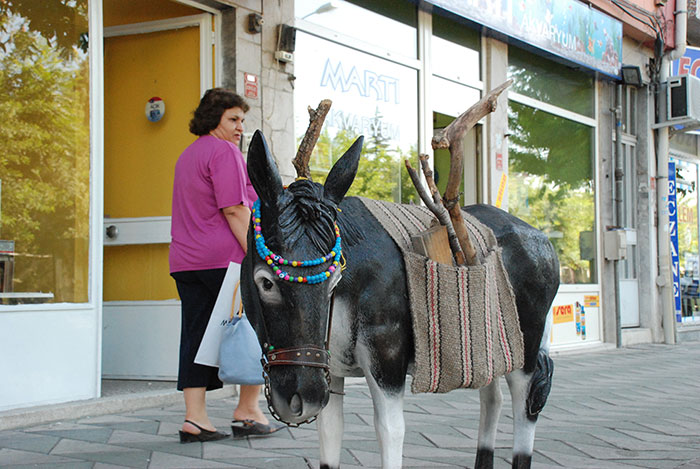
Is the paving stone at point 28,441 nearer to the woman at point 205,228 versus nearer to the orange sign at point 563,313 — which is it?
the woman at point 205,228

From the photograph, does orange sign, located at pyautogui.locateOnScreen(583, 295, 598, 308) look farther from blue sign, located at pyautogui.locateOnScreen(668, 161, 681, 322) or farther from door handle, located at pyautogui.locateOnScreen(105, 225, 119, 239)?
door handle, located at pyautogui.locateOnScreen(105, 225, 119, 239)

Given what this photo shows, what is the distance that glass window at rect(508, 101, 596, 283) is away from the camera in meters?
10.2

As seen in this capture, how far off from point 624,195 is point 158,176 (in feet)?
29.2

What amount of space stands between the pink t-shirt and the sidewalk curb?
1.48 m

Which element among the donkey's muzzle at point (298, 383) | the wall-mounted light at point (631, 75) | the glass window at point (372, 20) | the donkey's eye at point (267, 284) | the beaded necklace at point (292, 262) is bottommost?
the donkey's muzzle at point (298, 383)

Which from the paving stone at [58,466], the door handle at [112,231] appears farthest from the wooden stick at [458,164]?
the door handle at [112,231]

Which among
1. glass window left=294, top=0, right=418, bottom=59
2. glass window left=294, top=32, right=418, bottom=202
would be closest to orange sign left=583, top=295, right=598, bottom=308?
glass window left=294, top=32, right=418, bottom=202

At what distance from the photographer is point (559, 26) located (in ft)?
34.2

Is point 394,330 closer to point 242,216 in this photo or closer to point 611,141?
point 242,216

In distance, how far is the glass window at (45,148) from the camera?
530cm

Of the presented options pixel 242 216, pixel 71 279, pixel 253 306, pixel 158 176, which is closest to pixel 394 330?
pixel 253 306

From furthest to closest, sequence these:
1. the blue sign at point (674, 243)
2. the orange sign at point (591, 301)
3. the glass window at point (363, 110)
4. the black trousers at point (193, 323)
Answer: the blue sign at point (674, 243), the orange sign at point (591, 301), the glass window at point (363, 110), the black trousers at point (193, 323)

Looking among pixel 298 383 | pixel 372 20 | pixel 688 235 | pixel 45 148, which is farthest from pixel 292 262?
pixel 688 235

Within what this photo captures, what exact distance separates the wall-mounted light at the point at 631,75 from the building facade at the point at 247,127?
0.21m
